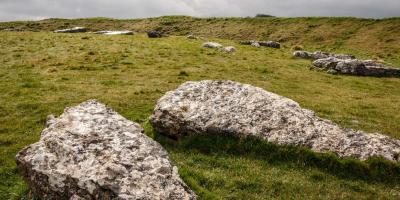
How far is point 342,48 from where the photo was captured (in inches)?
2790

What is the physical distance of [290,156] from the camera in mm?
16078

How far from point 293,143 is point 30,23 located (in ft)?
373

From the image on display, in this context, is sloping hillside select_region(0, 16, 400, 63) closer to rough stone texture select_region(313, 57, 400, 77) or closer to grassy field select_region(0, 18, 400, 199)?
grassy field select_region(0, 18, 400, 199)

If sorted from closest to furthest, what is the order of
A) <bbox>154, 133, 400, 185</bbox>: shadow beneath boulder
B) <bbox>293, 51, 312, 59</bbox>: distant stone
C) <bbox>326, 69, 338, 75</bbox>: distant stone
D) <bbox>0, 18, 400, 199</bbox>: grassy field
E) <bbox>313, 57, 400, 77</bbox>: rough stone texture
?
<bbox>0, 18, 400, 199</bbox>: grassy field < <bbox>154, 133, 400, 185</bbox>: shadow beneath boulder < <bbox>326, 69, 338, 75</bbox>: distant stone < <bbox>313, 57, 400, 77</bbox>: rough stone texture < <bbox>293, 51, 312, 59</bbox>: distant stone

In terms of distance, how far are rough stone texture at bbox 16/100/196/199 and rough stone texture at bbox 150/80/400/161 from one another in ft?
13.1

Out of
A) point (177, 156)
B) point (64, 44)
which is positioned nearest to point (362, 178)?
Answer: point (177, 156)

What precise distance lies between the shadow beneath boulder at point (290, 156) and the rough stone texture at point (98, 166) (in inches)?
141

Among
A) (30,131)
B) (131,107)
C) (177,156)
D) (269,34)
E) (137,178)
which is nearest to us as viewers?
(137,178)

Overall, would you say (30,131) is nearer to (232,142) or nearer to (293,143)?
(232,142)

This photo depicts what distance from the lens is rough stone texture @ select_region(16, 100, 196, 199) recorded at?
11156mm

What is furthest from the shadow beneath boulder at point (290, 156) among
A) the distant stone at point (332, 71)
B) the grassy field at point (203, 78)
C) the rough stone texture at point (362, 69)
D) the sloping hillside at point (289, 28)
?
the sloping hillside at point (289, 28)

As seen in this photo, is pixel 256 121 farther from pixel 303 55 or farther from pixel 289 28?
pixel 289 28

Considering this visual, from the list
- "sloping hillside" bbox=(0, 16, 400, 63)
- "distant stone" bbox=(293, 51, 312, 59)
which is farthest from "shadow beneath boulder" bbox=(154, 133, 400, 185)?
"sloping hillside" bbox=(0, 16, 400, 63)

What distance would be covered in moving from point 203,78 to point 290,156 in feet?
60.7
